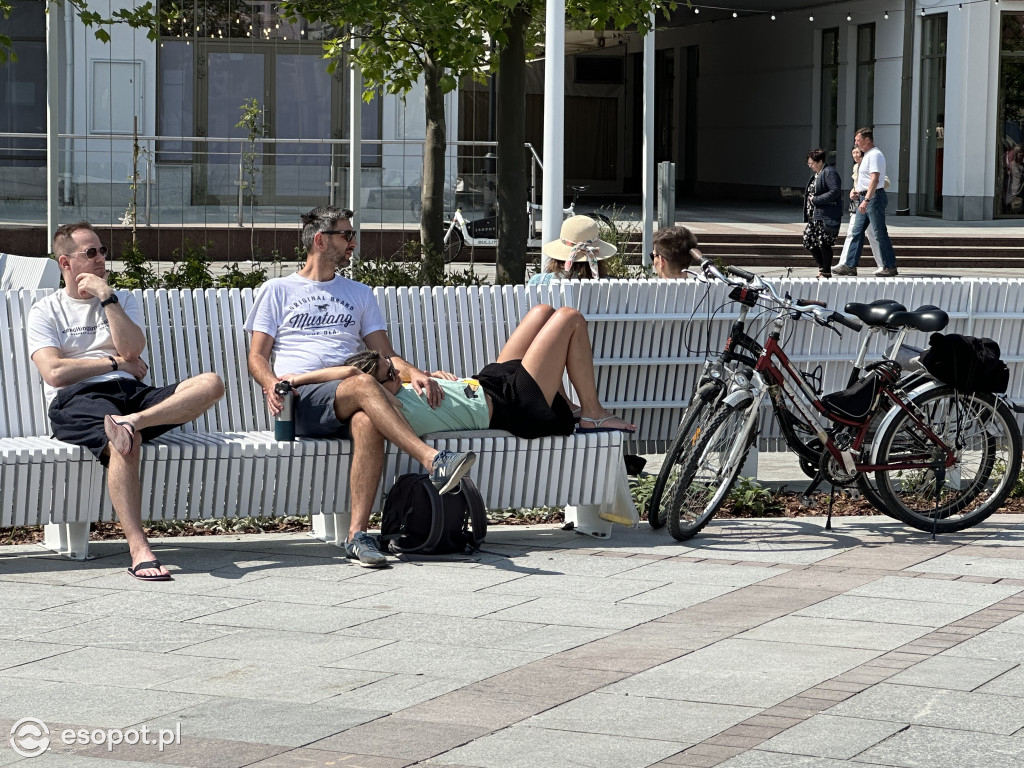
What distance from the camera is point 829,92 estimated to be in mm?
33438

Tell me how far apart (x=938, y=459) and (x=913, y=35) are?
24.4m

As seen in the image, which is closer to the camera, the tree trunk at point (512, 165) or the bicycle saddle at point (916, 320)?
the bicycle saddle at point (916, 320)

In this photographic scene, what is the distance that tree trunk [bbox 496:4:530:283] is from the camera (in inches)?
525

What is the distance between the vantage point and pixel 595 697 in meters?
4.65

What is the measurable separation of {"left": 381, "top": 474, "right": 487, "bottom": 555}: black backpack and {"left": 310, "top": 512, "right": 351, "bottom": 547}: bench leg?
12.1 inches

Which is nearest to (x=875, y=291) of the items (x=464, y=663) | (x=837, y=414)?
(x=837, y=414)

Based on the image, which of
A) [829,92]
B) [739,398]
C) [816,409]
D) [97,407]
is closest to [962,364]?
[816,409]

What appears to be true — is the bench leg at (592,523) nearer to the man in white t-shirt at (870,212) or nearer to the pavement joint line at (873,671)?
the pavement joint line at (873,671)

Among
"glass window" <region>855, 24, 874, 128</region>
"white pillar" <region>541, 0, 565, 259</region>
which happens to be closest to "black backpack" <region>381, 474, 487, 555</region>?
"white pillar" <region>541, 0, 565, 259</region>

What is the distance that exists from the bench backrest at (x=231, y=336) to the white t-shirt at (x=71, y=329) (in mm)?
137

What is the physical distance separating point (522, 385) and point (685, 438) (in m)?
0.74

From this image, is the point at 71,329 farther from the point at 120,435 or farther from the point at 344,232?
the point at 344,232

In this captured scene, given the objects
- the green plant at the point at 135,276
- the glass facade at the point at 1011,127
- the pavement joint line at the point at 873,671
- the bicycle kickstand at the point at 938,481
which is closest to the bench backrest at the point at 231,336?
the bicycle kickstand at the point at 938,481

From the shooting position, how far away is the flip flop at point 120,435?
6.20 m
